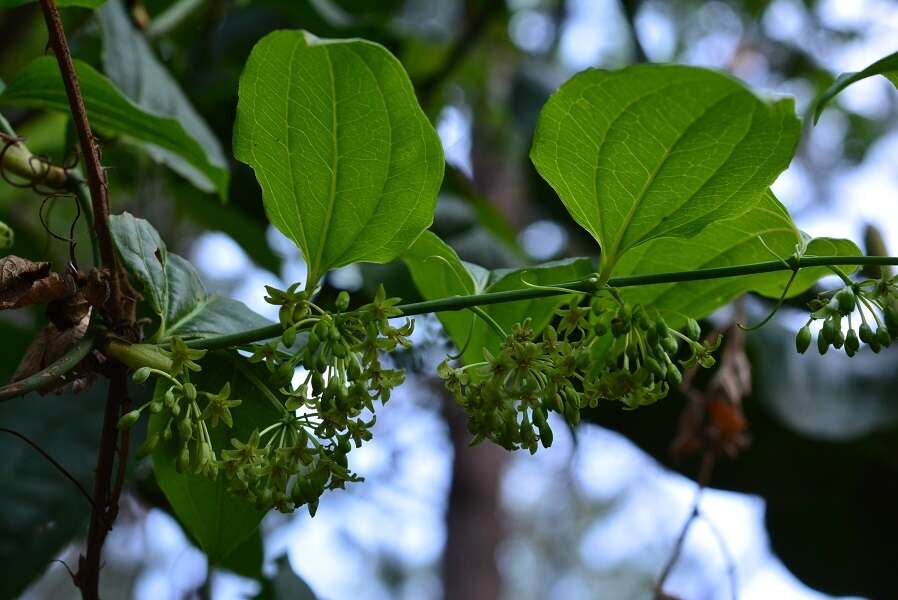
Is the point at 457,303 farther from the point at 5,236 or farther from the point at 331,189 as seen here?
the point at 5,236

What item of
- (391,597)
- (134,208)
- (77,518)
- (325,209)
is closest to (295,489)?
(325,209)

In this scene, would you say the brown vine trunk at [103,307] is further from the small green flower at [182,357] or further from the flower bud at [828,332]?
the flower bud at [828,332]

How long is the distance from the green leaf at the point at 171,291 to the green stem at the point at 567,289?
0.04 m

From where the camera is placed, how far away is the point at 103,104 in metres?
0.92

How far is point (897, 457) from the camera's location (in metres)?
1.54

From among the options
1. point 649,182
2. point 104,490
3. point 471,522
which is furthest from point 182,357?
point 471,522

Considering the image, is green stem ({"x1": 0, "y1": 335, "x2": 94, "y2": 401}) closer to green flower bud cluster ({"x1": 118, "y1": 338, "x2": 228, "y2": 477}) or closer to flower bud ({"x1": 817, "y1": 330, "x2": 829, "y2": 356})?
green flower bud cluster ({"x1": 118, "y1": 338, "x2": 228, "y2": 477})

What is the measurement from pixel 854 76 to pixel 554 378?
0.27 m

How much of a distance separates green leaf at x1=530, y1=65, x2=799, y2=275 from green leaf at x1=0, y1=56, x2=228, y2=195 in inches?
17.7

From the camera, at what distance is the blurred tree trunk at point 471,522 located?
273 cm

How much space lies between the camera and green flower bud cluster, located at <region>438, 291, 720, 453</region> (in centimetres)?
64

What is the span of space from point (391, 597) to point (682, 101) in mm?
5518

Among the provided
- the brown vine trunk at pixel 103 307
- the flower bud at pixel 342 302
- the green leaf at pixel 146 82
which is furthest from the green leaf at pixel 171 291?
the green leaf at pixel 146 82

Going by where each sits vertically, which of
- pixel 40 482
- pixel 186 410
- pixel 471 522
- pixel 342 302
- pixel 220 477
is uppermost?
pixel 342 302
